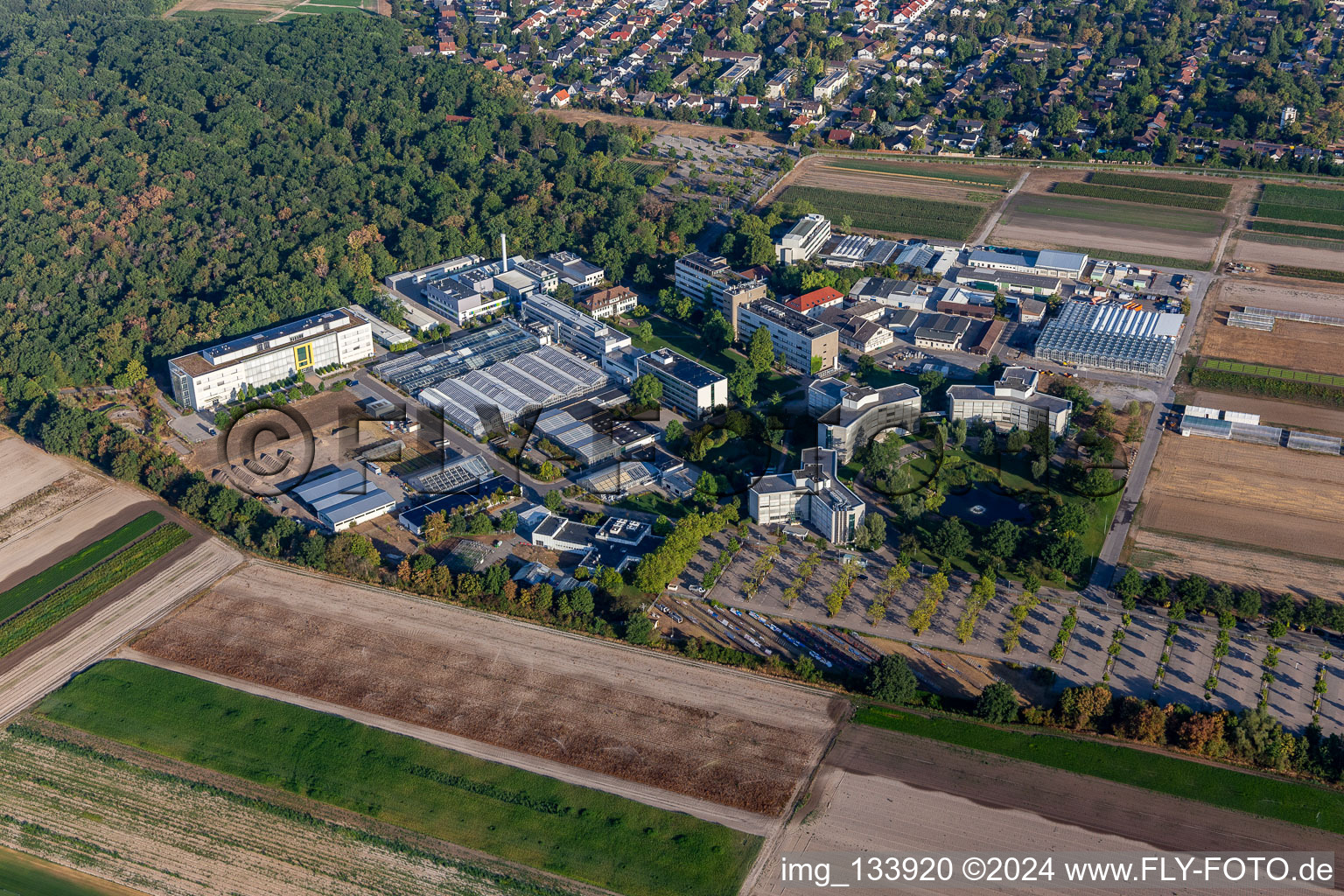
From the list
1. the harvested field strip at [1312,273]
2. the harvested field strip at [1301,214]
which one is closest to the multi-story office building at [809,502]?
the harvested field strip at [1312,273]

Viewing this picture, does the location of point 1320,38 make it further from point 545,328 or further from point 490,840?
point 490,840

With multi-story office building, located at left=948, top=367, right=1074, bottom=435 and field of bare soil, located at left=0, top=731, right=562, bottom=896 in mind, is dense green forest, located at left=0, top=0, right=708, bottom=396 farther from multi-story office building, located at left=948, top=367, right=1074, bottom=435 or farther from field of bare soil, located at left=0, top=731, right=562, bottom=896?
field of bare soil, located at left=0, top=731, right=562, bottom=896

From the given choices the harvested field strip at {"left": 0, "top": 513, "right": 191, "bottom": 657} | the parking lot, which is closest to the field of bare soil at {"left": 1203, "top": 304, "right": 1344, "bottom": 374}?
the parking lot

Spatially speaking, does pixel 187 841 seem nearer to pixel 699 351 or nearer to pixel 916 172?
pixel 699 351

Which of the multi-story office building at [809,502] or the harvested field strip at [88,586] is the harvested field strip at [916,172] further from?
the harvested field strip at [88,586]

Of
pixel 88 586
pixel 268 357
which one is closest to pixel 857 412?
pixel 268 357

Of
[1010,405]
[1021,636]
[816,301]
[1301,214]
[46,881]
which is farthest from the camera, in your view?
[1301,214]

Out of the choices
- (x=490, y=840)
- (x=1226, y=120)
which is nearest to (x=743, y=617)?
(x=490, y=840)
